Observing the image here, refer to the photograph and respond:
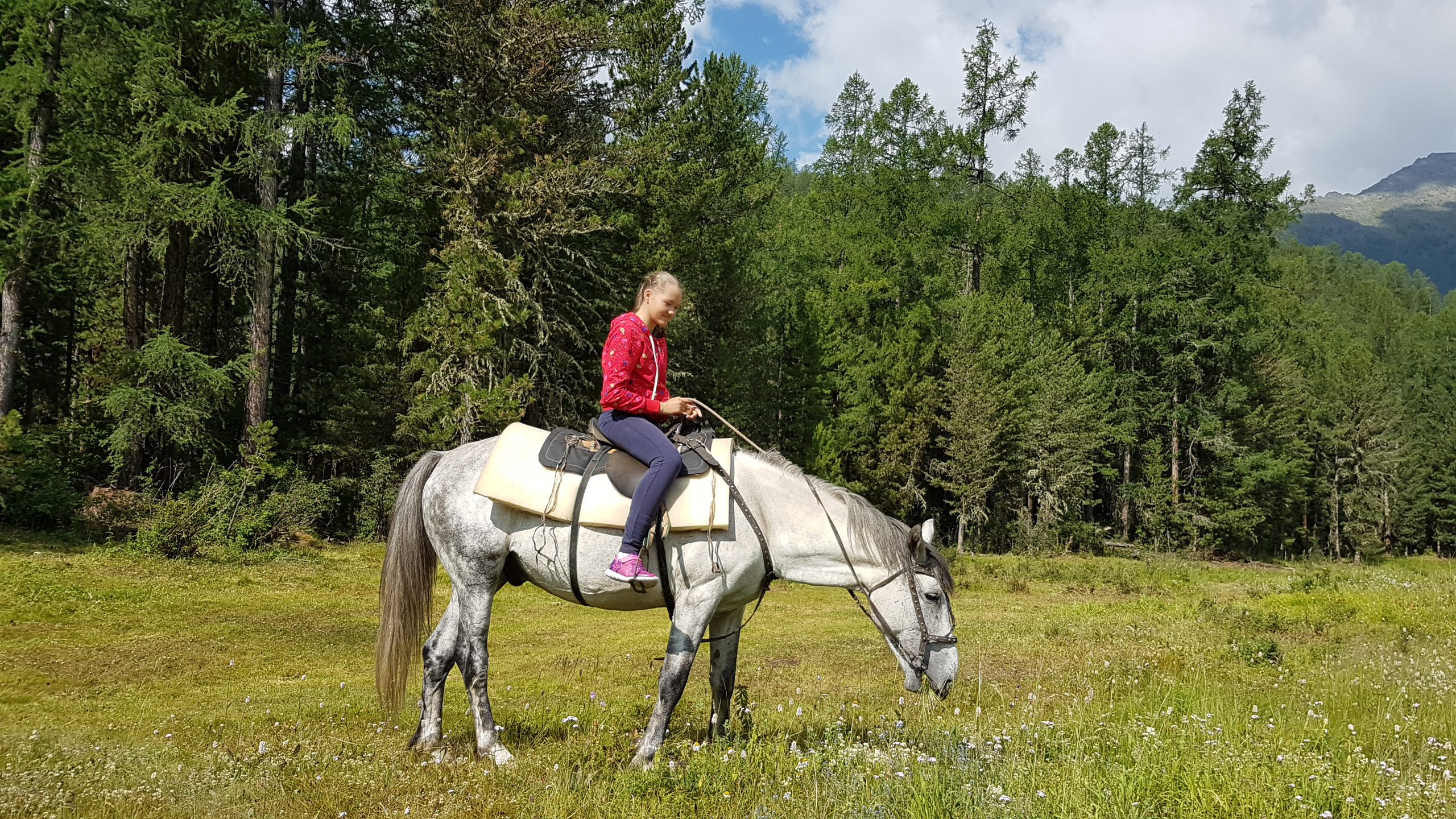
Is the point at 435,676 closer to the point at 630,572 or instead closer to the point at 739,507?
the point at 630,572

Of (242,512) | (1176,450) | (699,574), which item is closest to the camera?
(699,574)

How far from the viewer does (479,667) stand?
5484mm

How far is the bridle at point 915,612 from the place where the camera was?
5.47 metres

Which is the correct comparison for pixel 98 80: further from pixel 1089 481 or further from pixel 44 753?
pixel 1089 481

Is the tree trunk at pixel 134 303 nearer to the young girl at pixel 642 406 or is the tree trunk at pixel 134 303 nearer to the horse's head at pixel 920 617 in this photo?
the young girl at pixel 642 406

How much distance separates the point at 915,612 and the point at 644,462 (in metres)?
2.20

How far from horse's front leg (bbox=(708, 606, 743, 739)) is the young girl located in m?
0.75

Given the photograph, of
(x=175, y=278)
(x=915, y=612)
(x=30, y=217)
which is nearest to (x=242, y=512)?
(x=30, y=217)

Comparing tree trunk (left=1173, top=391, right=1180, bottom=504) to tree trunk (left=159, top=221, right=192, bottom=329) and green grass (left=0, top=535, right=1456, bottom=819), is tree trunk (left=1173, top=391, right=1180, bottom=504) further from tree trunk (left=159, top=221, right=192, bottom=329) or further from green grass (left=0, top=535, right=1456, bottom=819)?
tree trunk (left=159, top=221, right=192, bottom=329)

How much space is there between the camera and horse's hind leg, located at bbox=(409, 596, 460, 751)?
5.54 metres

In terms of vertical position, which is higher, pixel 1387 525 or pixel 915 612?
pixel 915 612

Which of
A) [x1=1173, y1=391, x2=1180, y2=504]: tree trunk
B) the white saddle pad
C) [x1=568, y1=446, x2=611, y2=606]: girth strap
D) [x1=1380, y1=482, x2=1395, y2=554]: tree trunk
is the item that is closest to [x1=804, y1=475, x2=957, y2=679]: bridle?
the white saddle pad

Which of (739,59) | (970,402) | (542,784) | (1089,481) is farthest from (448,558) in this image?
(1089,481)

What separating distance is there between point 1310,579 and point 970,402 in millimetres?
16550
